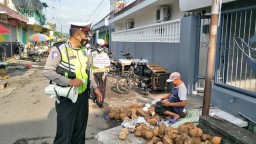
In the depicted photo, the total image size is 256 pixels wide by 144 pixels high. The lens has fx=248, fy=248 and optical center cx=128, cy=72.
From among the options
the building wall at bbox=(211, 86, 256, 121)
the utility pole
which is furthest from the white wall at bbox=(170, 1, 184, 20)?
the utility pole

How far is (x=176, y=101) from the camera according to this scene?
16.0 ft

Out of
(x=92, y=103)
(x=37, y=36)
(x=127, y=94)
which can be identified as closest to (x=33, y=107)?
(x=92, y=103)

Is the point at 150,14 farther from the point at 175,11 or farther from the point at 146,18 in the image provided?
the point at 175,11

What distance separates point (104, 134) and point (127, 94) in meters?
3.48

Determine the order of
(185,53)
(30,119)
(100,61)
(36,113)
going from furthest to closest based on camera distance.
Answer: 1. (185,53)
2. (100,61)
3. (36,113)
4. (30,119)

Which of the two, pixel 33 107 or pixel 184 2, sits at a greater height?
pixel 184 2

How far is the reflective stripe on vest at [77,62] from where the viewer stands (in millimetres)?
2994

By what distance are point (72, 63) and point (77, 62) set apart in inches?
2.7

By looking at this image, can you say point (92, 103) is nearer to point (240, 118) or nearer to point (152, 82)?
point (152, 82)

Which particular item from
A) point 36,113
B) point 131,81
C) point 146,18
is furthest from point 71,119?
point 146,18

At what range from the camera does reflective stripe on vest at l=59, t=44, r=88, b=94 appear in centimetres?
299

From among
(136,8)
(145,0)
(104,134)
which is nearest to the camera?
(104,134)

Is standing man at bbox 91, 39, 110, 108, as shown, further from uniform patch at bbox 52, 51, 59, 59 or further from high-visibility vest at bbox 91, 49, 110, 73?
uniform patch at bbox 52, 51, 59, 59

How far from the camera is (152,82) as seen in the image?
7.81 meters
